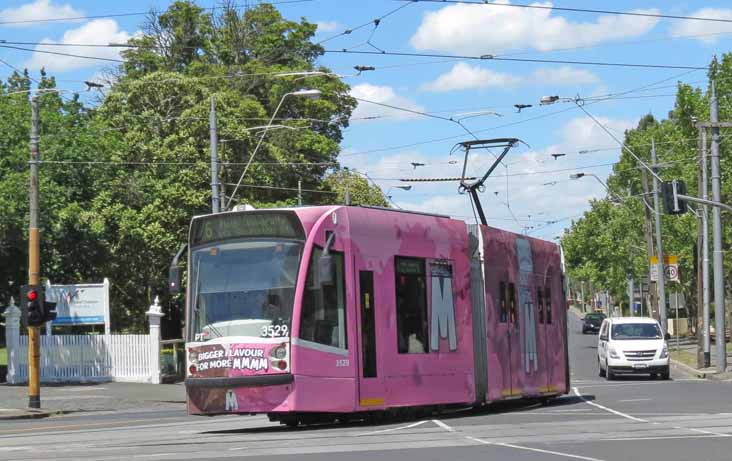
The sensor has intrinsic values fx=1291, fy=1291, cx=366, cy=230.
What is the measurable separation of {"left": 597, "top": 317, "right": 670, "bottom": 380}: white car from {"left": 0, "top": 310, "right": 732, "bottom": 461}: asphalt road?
13.1 m

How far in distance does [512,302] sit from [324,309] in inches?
274

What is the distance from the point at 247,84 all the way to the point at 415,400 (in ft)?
157

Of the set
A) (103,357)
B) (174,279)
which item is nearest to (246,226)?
(174,279)

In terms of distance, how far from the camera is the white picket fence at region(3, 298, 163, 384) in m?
39.2

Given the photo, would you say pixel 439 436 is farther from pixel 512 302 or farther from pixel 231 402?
pixel 512 302

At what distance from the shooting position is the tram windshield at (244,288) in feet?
57.0

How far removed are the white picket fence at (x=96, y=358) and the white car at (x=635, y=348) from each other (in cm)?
1404

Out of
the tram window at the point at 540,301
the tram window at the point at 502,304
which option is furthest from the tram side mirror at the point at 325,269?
the tram window at the point at 540,301

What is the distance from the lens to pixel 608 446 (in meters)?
15.0

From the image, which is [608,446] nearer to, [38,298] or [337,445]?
[337,445]

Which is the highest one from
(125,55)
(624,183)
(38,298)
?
(125,55)

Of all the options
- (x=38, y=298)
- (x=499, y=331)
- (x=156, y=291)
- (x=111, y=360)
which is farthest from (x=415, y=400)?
(x=156, y=291)

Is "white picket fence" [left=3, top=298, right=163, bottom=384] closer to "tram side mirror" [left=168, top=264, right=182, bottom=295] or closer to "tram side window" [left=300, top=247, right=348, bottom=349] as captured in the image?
"tram side mirror" [left=168, top=264, right=182, bottom=295]

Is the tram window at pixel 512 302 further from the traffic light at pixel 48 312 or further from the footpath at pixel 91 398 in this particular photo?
the traffic light at pixel 48 312
